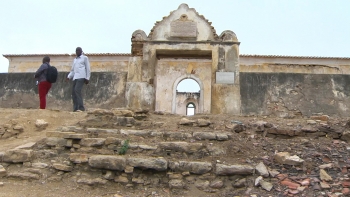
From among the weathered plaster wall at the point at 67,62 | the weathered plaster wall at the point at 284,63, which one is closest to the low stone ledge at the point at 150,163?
the weathered plaster wall at the point at 67,62

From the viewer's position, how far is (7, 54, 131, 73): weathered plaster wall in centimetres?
1930

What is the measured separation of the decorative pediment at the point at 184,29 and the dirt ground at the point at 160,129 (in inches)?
125

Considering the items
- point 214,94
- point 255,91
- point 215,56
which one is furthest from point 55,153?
point 255,91

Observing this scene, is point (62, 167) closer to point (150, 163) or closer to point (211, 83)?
point (150, 163)

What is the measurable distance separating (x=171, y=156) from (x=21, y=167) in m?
2.03

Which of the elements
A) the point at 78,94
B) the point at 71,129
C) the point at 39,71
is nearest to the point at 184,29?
the point at 78,94

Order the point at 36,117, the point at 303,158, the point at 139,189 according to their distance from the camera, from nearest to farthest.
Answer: the point at 139,189
the point at 303,158
the point at 36,117

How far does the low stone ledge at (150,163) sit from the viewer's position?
4.01m

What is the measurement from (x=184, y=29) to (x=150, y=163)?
5.43 metres

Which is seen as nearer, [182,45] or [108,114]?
[108,114]

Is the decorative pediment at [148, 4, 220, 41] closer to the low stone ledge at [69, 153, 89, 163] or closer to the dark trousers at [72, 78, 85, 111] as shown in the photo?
the dark trousers at [72, 78, 85, 111]

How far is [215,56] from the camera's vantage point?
8.44 metres

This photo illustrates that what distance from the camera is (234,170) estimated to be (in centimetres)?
395

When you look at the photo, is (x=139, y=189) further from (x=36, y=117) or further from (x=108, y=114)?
(x=36, y=117)
